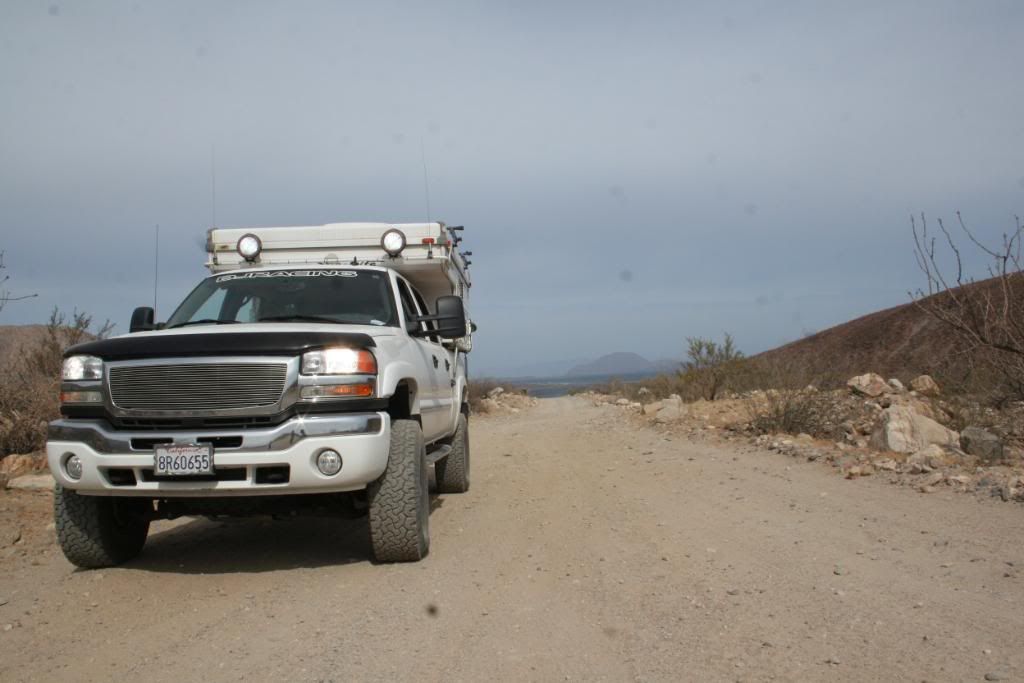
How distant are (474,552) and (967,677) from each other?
3133 millimetres

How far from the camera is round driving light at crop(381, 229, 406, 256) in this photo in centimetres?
712

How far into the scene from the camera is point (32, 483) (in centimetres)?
771

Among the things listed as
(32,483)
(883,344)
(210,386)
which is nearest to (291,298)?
(210,386)

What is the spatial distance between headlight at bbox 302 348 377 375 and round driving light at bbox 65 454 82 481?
4.88 feet

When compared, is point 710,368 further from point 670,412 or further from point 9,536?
point 9,536

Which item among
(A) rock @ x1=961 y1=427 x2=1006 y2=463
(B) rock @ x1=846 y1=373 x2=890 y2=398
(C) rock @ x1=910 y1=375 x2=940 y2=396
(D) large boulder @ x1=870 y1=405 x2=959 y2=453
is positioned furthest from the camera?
(C) rock @ x1=910 y1=375 x2=940 y2=396

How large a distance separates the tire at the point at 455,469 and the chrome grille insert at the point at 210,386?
11.1 ft

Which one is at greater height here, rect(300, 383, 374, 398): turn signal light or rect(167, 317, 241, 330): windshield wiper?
rect(167, 317, 241, 330): windshield wiper

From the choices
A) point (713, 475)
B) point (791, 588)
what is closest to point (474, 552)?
point (791, 588)

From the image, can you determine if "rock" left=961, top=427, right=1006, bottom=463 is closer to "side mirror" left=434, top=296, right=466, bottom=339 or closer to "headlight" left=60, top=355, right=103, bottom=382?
"side mirror" left=434, top=296, right=466, bottom=339

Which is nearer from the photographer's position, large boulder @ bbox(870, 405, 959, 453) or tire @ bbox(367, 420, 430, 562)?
tire @ bbox(367, 420, 430, 562)

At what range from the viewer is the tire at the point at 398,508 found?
4.87m

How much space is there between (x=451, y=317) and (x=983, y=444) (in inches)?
228

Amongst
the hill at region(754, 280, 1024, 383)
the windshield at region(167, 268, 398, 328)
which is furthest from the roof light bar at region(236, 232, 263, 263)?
the hill at region(754, 280, 1024, 383)
